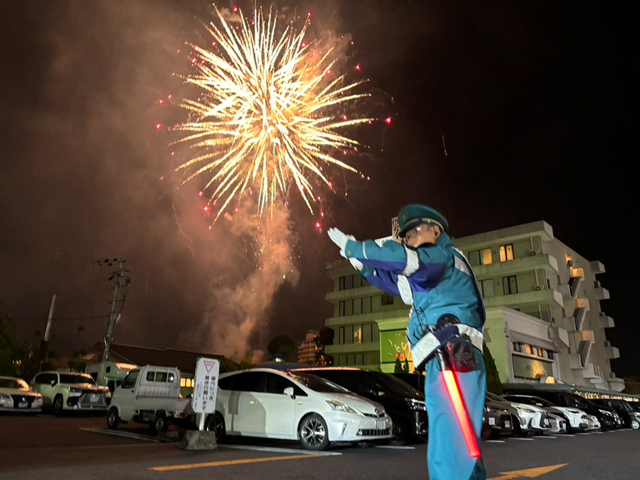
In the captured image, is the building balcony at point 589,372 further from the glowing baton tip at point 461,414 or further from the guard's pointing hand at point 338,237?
the guard's pointing hand at point 338,237

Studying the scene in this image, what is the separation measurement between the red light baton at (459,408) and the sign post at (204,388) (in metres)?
6.05

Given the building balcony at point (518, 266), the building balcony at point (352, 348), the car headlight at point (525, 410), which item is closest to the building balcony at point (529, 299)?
the building balcony at point (518, 266)

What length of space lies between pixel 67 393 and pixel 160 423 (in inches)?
338

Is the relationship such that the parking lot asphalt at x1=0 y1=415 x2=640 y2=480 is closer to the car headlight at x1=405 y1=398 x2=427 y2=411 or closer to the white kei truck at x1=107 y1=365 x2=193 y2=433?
the car headlight at x1=405 y1=398 x2=427 y2=411

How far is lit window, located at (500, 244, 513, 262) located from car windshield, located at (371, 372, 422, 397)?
103 ft

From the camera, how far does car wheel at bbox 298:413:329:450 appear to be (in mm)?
7988

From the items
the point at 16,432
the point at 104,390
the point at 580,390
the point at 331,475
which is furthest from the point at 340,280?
the point at 331,475

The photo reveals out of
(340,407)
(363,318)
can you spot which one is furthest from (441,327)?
(363,318)

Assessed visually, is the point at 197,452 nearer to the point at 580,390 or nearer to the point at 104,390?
the point at 104,390

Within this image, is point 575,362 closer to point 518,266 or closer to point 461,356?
point 518,266

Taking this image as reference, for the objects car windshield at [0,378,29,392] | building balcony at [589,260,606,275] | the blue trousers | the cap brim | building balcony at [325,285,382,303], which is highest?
building balcony at [589,260,606,275]

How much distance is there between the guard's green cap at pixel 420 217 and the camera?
11.2 feet

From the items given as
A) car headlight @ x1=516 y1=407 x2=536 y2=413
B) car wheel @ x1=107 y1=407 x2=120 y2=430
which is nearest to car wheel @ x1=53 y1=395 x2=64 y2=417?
car wheel @ x1=107 y1=407 x2=120 y2=430

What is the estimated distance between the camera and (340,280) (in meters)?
49.9
